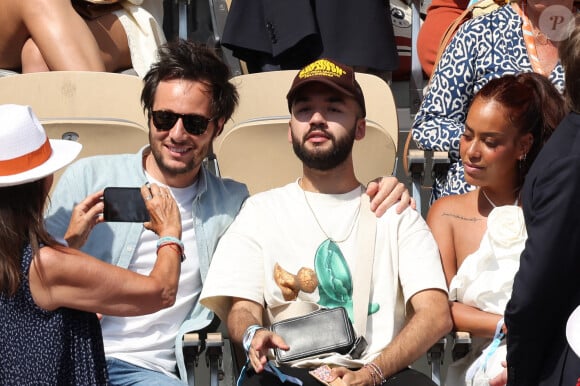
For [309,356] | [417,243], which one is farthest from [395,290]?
[309,356]

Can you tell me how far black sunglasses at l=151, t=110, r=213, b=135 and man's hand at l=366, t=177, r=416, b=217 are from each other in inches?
25.1

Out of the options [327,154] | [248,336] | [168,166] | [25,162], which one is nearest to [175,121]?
[168,166]

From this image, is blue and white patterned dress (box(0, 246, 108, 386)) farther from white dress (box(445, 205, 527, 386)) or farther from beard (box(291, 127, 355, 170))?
white dress (box(445, 205, 527, 386))

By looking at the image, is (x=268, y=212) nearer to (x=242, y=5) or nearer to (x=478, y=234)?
(x=478, y=234)

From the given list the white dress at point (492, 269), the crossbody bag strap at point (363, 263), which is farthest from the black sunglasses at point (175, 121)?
the white dress at point (492, 269)

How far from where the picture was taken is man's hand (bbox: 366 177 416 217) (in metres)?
3.87

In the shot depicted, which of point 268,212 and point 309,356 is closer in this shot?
point 309,356

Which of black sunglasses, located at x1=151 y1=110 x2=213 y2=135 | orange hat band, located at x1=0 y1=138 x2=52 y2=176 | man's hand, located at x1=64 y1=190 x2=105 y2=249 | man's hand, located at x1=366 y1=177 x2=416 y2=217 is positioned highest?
orange hat band, located at x1=0 y1=138 x2=52 y2=176

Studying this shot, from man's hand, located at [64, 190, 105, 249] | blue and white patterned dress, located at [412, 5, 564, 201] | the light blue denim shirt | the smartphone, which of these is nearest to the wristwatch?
the light blue denim shirt

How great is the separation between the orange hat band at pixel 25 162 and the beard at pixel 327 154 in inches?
42.3

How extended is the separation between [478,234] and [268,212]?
28.7 inches

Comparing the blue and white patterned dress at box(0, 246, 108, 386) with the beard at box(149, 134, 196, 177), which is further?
the beard at box(149, 134, 196, 177)

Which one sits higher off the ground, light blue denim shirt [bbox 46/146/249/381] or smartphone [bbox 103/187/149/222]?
smartphone [bbox 103/187/149/222]

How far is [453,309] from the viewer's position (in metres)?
3.81
